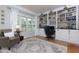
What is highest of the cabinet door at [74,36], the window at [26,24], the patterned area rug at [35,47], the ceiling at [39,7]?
the ceiling at [39,7]

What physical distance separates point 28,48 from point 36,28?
60 cm

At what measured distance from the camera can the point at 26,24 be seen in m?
3.30

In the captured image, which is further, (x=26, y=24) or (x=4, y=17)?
(x=26, y=24)

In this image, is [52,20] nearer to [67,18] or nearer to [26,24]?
[67,18]

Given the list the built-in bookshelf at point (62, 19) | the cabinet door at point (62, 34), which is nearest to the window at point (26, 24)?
the built-in bookshelf at point (62, 19)

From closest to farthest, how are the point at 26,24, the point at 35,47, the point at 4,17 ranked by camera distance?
the point at 4,17 < the point at 35,47 < the point at 26,24

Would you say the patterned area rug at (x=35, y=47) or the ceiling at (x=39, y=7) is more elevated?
the ceiling at (x=39, y=7)

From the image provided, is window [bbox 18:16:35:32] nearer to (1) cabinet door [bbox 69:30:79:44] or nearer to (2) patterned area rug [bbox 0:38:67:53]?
(2) patterned area rug [bbox 0:38:67:53]

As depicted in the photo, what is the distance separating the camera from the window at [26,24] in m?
3.19

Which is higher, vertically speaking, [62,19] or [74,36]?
[62,19]

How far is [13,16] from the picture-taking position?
311cm

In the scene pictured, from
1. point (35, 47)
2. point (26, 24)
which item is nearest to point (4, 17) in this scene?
point (26, 24)

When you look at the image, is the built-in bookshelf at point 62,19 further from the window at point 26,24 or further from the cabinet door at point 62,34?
the window at point 26,24

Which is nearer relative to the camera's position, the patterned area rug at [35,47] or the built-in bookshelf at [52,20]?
the patterned area rug at [35,47]
